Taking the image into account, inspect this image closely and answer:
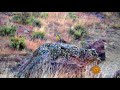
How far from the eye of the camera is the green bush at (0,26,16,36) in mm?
7059

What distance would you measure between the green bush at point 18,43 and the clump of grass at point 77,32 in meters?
0.94

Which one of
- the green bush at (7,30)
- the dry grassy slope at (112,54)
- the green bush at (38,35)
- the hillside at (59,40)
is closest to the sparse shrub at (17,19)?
the hillside at (59,40)

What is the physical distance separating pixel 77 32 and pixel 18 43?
115cm

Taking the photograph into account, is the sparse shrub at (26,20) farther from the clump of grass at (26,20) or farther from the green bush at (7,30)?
the green bush at (7,30)

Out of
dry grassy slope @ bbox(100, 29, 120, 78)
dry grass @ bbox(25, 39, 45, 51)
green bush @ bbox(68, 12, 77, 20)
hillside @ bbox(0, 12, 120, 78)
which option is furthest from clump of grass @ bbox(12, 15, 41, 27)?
dry grassy slope @ bbox(100, 29, 120, 78)

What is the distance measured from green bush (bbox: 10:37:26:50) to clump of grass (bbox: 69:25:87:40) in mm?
937

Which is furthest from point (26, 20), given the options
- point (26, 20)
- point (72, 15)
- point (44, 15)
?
point (72, 15)

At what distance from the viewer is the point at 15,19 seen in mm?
7164

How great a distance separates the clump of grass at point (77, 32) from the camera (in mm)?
7134

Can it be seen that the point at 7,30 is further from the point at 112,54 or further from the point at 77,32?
the point at 112,54

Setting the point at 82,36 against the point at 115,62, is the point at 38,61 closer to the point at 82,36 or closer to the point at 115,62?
the point at 82,36

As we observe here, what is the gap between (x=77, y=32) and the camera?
23.4 feet

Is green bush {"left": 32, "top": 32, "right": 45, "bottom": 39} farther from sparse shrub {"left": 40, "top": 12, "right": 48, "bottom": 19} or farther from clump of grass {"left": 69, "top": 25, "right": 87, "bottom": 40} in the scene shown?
clump of grass {"left": 69, "top": 25, "right": 87, "bottom": 40}
